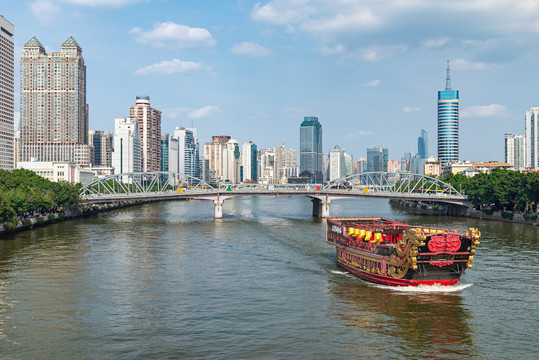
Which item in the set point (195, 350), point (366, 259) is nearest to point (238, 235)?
point (366, 259)

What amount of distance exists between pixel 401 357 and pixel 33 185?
114m

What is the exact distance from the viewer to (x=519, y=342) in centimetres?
3534

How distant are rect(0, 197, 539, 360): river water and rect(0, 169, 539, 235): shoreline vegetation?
24.5 metres

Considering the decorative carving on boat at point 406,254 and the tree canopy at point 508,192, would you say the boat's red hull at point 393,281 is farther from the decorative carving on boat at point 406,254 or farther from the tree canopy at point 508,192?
the tree canopy at point 508,192

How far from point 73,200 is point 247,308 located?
10425cm

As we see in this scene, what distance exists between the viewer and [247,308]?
43.3 meters

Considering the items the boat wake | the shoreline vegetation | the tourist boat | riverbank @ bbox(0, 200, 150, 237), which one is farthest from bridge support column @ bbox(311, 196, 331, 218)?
the boat wake

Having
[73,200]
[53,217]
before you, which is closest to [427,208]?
[73,200]

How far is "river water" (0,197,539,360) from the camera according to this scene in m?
34.2

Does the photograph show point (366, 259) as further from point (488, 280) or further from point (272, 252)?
point (272, 252)

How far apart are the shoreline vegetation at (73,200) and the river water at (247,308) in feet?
80.5

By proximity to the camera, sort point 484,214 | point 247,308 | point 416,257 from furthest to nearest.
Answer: point 484,214 < point 416,257 < point 247,308

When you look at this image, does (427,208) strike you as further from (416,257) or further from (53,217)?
(416,257)

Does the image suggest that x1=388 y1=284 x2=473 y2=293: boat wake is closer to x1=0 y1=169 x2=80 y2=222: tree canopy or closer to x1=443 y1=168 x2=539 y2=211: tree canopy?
x1=0 y1=169 x2=80 y2=222: tree canopy
